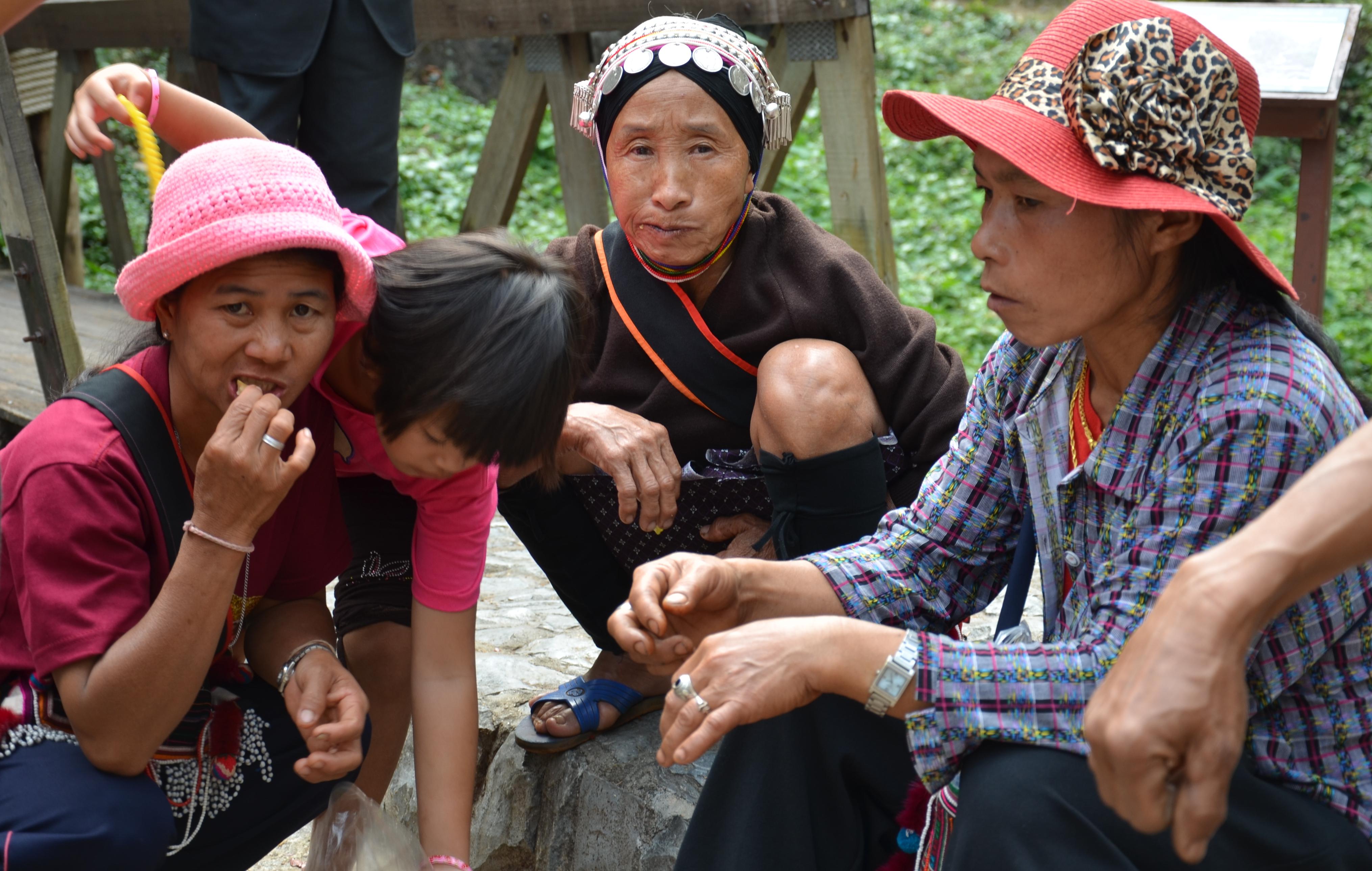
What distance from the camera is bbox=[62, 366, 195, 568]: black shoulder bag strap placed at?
1.82 m

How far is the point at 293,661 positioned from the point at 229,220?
76cm

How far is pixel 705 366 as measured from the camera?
8.21 ft

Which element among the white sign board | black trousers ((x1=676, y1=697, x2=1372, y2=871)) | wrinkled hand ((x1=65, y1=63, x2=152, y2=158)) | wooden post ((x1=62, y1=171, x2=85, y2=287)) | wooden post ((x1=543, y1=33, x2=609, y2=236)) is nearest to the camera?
black trousers ((x1=676, y1=697, x2=1372, y2=871))

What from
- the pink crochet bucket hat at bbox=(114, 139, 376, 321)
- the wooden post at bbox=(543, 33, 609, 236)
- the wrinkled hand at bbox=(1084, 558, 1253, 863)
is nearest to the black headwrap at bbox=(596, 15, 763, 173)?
the pink crochet bucket hat at bbox=(114, 139, 376, 321)

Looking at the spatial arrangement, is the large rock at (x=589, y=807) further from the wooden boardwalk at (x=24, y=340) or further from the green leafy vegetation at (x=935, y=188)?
the green leafy vegetation at (x=935, y=188)

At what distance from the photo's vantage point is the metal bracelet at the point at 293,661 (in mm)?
2059

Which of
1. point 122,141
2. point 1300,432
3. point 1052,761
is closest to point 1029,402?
point 1300,432

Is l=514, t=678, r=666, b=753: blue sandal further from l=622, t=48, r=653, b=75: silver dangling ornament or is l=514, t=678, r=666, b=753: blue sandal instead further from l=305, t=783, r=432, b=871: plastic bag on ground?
l=622, t=48, r=653, b=75: silver dangling ornament

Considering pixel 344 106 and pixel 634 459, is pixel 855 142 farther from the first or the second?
pixel 634 459

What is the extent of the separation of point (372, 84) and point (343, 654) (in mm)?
2171

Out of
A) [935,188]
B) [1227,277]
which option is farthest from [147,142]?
[935,188]

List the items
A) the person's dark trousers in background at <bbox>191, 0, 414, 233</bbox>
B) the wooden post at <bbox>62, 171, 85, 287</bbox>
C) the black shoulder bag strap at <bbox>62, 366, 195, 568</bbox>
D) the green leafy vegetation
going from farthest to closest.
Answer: the green leafy vegetation → the wooden post at <bbox>62, 171, 85, 287</bbox> → the person's dark trousers in background at <bbox>191, 0, 414, 233</bbox> → the black shoulder bag strap at <bbox>62, 366, 195, 568</bbox>

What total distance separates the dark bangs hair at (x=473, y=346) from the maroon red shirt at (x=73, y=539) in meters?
0.35

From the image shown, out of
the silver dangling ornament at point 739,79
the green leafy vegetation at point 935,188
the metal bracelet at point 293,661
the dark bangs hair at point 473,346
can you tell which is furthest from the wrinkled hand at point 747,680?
the green leafy vegetation at point 935,188
